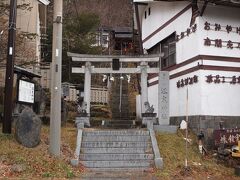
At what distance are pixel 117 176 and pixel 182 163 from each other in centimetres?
291

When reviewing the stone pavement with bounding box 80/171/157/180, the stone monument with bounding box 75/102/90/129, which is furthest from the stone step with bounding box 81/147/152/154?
the stone monument with bounding box 75/102/90/129

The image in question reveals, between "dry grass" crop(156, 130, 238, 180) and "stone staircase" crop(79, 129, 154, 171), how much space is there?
64 cm

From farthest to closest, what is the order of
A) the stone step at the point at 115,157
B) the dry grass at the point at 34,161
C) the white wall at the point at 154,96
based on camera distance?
the white wall at the point at 154,96, the stone step at the point at 115,157, the dry grass at the point at 34,161

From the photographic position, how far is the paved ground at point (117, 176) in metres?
13.4

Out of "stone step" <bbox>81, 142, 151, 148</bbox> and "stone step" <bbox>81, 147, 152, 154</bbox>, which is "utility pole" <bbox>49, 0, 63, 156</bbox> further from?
"stone step" <bbox>81, 142, 151, 148</bbox>

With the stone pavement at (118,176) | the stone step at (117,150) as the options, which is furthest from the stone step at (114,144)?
the stone pavement at (118,176)

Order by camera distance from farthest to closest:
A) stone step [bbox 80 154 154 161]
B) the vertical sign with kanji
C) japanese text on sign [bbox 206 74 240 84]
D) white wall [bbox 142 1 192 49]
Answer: white wall [bbox 142 1 192 49]
the vertical sign with kanji
japanese text on sign [bbox 206 74 240 84]
stone step [bbox 80 154 154 161]

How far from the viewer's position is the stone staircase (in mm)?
15023

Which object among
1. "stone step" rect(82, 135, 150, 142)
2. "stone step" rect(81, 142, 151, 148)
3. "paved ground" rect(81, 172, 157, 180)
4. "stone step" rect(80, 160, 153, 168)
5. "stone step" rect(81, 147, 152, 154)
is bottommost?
"paved ground" rect(81, 172, 157, 180)

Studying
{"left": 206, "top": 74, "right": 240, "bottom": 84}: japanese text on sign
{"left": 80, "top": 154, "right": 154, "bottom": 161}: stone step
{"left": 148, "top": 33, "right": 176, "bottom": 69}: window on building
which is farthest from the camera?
{"left": 148, "top": 33, "right": 176, "bottom": 69}: window on building

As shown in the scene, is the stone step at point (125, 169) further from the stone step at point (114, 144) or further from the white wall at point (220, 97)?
the white wall at point (220, 97)

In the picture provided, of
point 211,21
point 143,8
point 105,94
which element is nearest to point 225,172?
point 211,21

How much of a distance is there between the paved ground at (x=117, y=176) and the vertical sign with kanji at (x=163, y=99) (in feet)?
17.8

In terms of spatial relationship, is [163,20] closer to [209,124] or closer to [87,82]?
[87,82]
